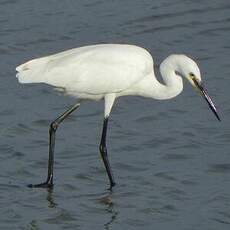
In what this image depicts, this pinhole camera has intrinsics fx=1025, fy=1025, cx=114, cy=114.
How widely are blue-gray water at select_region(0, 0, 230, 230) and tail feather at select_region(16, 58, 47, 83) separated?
33.9 inches

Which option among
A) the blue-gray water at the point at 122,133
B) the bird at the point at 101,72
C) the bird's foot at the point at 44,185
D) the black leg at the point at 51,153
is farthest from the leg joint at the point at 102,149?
the bird's foot at the point at 44,185

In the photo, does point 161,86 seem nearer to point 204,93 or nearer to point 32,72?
point 204,93

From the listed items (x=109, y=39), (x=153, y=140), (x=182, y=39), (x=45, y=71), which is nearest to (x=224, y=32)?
(x=182, y=39)

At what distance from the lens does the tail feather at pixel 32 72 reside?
9938mm

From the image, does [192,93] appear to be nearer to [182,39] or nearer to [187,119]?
[187,119]

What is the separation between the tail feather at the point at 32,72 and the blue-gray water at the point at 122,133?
0.86 m

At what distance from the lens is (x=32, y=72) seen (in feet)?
32.9

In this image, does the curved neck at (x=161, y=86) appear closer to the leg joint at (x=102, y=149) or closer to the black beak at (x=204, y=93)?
the black beak at (x=204, y=93)

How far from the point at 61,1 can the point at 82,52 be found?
521 cm

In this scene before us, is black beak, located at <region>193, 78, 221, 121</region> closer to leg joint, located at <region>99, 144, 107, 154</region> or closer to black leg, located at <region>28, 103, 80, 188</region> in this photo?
leg joint, located at <region>99, 144, 107, 154</region>

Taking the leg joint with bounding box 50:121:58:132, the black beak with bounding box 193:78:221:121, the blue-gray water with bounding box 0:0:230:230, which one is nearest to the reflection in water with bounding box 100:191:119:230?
the blue-gray water with bounding box 0:0:230:230

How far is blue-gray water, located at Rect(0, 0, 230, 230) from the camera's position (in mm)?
8992

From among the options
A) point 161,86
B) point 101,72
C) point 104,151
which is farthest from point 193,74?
point 104,151

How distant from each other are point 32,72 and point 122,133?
4.99ft
